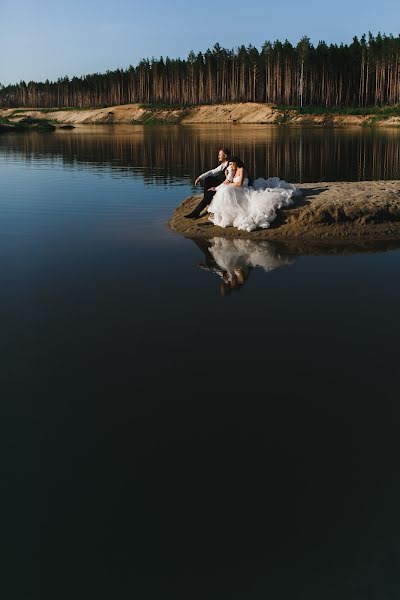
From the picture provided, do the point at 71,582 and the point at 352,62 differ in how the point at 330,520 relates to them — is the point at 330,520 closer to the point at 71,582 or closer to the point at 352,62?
the point at 71,582

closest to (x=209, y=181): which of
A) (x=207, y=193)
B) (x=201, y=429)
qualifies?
(x=207, y=193)

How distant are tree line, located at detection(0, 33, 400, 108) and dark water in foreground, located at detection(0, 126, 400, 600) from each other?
328 ft

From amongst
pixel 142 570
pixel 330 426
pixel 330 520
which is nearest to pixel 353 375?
pixel 330 426

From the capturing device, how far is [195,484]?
536 cm

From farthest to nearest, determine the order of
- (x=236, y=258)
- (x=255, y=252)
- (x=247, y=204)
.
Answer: (x=247, y=204)
(x=255, y=252)
(x=236, y=258)

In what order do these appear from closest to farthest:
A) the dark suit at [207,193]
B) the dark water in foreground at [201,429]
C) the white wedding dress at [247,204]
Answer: the dark water in foreground at [201,429] < the white wedding dress at [247,204] < the dark suit at [207,193]

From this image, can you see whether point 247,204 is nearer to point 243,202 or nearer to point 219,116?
point 243,202

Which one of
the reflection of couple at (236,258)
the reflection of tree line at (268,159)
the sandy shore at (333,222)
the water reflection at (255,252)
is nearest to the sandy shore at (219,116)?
the reflection of tree line at (268,159)

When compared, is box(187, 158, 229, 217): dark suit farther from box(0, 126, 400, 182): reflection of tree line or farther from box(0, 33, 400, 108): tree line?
box(0, 33, 400, 108): tree line

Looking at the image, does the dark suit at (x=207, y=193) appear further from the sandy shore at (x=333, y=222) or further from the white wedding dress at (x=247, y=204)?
the sandy shore at (x=333, y=222)

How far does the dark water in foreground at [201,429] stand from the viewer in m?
4.51

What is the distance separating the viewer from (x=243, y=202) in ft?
54.2

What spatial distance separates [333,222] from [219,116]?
372 ft

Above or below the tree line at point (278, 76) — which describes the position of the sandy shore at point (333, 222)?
below
